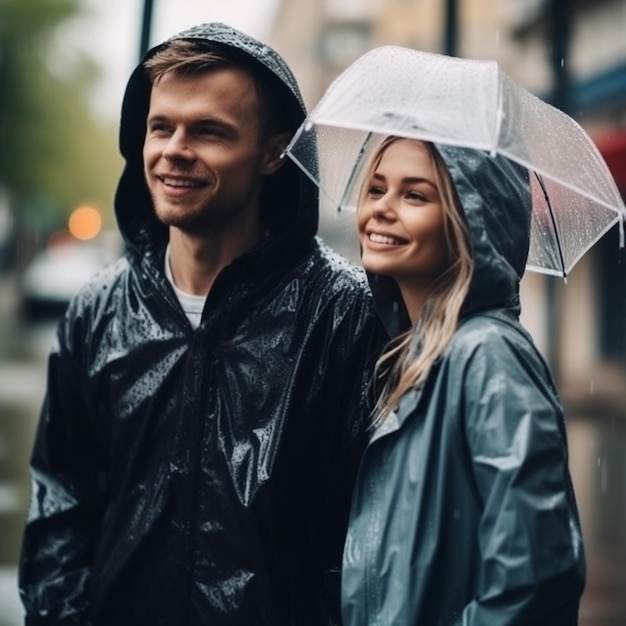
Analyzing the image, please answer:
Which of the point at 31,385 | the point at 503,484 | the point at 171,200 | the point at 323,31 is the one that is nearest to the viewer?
the point at 503,484

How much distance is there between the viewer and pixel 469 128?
222cm

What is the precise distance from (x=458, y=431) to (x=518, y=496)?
0.18 m

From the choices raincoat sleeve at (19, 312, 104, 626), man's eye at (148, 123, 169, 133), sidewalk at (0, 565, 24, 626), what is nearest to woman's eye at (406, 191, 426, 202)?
man's eye at (148, 123, 169, 133)

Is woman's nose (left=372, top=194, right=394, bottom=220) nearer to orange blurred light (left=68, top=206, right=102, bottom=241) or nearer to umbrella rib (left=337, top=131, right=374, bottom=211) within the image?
umbrella rib (left=337, top=131, right=374, bottom=211)

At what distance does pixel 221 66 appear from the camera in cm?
275

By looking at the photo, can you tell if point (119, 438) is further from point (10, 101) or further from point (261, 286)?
point (10, 101)

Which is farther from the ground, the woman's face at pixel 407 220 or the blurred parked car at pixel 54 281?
the woman's face at pixel 407 220

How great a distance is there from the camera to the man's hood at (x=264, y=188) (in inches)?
110

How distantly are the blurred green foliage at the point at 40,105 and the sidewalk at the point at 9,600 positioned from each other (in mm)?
21157

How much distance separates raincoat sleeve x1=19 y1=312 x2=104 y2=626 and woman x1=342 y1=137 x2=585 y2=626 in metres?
0.92

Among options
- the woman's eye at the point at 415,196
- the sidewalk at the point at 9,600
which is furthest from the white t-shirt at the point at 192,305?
the sidewalk at the point at 9,600

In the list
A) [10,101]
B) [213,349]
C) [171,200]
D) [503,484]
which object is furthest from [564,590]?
[10,101]

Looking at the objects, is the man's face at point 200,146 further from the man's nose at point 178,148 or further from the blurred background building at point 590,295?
the blurred background building at point 590,295

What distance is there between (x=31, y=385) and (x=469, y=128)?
44.5 feet
